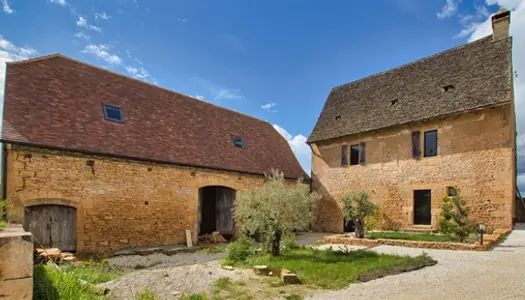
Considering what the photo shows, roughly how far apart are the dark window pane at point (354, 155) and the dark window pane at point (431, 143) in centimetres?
340

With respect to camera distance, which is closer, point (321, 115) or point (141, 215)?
point (141, 215)

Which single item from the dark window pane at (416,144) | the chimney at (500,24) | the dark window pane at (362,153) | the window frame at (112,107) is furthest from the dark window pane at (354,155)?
the window frame at (112,107)

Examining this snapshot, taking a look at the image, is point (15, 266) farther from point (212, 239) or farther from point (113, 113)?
point (212, 239)

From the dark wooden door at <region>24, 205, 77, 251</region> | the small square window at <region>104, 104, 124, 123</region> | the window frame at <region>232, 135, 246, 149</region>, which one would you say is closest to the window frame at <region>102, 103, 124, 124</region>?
the small square window at <region>104, 104, 124, 123</region>

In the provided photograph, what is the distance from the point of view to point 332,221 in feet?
56.7

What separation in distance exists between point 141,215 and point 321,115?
40.3 ft

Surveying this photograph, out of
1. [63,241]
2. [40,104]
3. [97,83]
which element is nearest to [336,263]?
[63,241]

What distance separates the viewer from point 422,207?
1394 centimetres

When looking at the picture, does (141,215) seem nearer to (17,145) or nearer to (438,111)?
(17,145)

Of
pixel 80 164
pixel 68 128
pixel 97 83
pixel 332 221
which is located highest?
pixel 97 83

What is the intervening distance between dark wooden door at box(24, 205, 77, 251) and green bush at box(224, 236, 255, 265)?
492 centimetres

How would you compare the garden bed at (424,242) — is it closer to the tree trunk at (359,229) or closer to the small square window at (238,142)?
the tree trunk at (359,229)

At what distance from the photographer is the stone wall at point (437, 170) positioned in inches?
469

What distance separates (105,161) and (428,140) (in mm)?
12913
